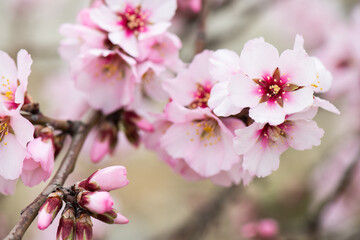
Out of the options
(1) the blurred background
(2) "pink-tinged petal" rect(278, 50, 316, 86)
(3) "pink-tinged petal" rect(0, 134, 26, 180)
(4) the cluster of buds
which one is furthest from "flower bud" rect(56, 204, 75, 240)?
(1) the blurred background

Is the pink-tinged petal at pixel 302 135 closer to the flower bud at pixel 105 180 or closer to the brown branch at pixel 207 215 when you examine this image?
the flower bud at pixel 105 180

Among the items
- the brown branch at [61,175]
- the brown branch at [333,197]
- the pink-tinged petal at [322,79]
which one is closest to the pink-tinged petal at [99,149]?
the brown branch at [61,175]

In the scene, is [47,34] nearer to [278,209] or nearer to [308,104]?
[278,209]

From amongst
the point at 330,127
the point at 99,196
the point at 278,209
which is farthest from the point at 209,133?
the point at 330,127

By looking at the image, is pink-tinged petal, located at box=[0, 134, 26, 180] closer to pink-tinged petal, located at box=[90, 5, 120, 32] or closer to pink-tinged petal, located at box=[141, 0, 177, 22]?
pink-tinged petal, located at box=[90, 5, 120, 32]

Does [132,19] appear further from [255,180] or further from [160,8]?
[255,180]
